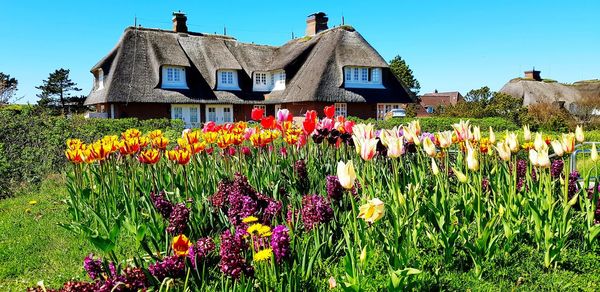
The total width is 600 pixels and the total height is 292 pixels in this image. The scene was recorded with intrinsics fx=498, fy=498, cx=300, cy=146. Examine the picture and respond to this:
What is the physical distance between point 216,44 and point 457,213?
3021cm

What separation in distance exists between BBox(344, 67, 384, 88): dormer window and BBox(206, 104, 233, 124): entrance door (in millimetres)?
7402

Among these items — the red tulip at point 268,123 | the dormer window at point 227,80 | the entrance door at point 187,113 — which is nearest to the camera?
the red tulip at point 268,123

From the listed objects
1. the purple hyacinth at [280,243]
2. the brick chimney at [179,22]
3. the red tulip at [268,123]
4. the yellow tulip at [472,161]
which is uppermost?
the brick chimney at [179,22]

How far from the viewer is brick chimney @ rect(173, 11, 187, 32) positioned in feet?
108

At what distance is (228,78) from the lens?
31.1 meters

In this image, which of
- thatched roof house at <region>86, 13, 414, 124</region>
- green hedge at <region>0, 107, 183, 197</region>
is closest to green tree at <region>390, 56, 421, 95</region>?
thatched roof house at <region>86, 13, 414, 124</region>

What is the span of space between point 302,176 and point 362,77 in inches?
1042

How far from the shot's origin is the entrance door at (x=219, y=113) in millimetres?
30278

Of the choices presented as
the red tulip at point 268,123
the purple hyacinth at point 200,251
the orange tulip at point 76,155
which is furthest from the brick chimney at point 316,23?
the purple hyacinth at point 200,251

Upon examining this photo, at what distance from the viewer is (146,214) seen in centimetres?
434

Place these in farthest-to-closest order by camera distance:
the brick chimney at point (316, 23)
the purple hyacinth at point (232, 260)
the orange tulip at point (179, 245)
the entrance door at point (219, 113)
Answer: the brick chimney at point (316, 23) < the entrance door at point (219, 113) < the purple hyacinth at point (232, 260) < the orange tulip at point (179, 245)

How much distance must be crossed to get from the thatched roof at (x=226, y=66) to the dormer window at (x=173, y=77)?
0.41m

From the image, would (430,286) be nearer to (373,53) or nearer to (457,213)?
(457,213)

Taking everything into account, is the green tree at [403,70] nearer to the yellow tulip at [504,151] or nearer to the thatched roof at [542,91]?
the thatched roof at [542,91]
